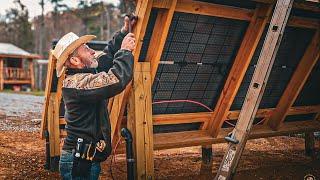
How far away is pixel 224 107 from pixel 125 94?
172cm

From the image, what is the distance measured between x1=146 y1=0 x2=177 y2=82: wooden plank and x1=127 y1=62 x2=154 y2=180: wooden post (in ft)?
0.39

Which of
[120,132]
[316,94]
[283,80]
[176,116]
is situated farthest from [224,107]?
[316,94]

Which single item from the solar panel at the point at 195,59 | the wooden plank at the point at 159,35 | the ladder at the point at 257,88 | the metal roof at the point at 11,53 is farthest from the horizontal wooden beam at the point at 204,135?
the metal roof at the point at 11,53

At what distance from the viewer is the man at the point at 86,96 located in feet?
10.5

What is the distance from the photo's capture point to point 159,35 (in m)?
4.15

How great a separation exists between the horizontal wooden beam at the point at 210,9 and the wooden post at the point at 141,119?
75 cm

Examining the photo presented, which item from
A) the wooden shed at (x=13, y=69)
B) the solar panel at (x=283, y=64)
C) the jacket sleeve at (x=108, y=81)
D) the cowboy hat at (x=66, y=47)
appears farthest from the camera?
the wooden shed at (x=13, y=69)

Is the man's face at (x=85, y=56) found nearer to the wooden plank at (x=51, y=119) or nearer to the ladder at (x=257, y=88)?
the ladder at (x=257, y=88)

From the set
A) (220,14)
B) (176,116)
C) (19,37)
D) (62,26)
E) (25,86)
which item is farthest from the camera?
(62,26)

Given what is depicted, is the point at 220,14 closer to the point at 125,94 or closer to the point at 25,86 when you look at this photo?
the point at 125,94

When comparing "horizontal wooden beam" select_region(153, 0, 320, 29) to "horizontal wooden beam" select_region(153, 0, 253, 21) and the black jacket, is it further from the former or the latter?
the black jacket

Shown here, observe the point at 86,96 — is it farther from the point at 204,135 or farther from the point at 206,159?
the point at 206,159

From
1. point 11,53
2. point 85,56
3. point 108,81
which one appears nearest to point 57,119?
point 85,56

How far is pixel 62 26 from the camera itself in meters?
54.2
